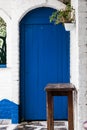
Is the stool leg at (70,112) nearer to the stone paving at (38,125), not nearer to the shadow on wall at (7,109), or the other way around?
the stone paving at (38,125)

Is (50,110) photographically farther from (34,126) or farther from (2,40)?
Answer: (2,40)

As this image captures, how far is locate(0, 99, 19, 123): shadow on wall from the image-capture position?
7.70 m

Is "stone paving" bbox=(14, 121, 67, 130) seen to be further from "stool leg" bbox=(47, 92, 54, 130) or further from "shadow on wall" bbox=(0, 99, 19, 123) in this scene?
"stool leg" bbox=(47, 92, 54, 130)

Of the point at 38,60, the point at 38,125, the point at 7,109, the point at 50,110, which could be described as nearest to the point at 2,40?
the point at 38,60

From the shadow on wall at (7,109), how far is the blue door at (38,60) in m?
0.26

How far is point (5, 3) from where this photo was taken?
25.9 ft

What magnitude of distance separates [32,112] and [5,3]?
2.48m

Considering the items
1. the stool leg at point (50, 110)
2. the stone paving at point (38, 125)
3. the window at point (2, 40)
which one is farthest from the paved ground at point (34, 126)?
the stool leg at point (50, 110)

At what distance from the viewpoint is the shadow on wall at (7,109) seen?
7699 mm

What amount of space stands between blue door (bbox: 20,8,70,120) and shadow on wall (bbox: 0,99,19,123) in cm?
26

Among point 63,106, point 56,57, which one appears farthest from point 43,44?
point 63,106

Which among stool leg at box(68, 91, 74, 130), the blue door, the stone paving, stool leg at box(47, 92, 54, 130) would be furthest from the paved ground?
stool leg at box(47, 92, 54, 130)

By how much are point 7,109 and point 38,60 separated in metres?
1.28

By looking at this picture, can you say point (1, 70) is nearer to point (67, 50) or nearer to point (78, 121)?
point (67, 50)
